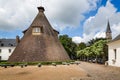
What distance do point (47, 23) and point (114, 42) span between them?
674 inches

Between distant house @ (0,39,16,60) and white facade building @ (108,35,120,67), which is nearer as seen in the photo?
white facade building @ (108,35,120,67)

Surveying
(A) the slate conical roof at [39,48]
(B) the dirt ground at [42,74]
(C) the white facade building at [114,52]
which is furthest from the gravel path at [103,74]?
(A) the slate conical roof at [39,48]

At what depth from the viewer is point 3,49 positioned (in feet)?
276

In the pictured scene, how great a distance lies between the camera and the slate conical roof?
1544 inches

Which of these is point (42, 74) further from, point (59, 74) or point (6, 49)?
point (6, 49)

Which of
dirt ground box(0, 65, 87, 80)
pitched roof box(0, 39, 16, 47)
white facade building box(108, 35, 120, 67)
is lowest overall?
dirt ground box(0, 65, 87, 80)

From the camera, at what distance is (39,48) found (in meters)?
40.1


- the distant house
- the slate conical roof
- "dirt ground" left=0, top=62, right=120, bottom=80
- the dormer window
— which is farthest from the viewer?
the distant house

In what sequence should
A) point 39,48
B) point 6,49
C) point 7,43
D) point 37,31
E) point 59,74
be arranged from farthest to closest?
point 7,43, point 6,49, point 37,31, point 39,48, point 59,74

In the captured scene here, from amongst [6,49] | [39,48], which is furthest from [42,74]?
[6,49]

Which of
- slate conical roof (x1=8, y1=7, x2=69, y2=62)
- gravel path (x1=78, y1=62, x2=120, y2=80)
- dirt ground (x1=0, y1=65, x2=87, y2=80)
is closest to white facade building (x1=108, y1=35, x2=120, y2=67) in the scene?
gravel path (x1=78, y1=62, x2=120, y2=80)

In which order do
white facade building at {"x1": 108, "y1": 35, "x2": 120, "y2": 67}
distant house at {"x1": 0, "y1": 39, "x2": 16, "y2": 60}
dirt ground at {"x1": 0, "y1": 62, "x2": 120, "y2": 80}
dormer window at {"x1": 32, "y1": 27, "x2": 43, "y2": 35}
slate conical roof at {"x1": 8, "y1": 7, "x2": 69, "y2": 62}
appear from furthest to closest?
distant house at {"x1": 0, "y1": 39, "x2": 16, "y2": 60}, dormer window at {"x1": 32, "y1": 27, "x2": 43, "y2": 35}, slate conical roof at {"x1": 8, "y1": 7, "x2": 69, "y2": 62}, white facade building at {"x1": 108, "y1": 35, "x2": 120, "y2": 67}, dirt ground at {"x1": 0, "y1": 62, "x2": 120, "y2": 80}

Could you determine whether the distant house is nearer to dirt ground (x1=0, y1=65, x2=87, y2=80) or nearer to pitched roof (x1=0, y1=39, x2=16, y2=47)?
pitched roof (x1=0, y1=39, x2=16, y2=47)

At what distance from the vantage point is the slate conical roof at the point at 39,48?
129 feet
